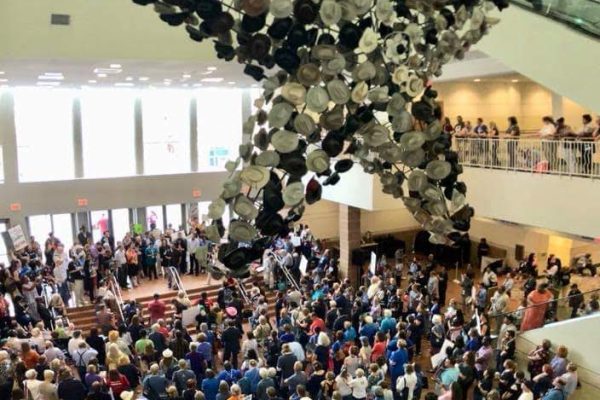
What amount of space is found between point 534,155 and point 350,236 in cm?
661

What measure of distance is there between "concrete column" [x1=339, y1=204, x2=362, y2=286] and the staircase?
8.35 feet

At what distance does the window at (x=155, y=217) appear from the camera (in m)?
22.2

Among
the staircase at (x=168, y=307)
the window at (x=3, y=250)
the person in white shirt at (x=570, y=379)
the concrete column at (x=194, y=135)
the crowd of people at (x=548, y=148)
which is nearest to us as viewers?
the person in white shirt at (x=570, y=379)

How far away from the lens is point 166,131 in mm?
22578

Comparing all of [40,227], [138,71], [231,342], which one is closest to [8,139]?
[40,227]

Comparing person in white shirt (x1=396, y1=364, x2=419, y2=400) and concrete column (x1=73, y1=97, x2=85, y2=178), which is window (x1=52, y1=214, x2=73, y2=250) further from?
person in white shirt (x1=396, y1=364, x2=419, y2=400)

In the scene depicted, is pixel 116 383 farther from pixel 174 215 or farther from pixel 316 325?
pixel 174 215

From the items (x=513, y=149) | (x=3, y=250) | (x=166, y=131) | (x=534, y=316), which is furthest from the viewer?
(x=166, y=131)

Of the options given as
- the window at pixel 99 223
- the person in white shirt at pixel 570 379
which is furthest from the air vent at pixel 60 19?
the window at pixel 99 223

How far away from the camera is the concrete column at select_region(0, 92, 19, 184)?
19391mm

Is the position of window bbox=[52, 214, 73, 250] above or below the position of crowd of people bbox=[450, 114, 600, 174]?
below

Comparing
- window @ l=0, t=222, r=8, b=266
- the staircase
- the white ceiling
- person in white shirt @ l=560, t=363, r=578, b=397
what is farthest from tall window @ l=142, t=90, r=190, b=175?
person in white shirt @ l=560, t=363, r=578, b=397

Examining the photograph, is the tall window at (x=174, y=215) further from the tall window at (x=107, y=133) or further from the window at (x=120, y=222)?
the tall window at (x=107, y=133)

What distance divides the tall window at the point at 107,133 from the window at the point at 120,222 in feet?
4.51
